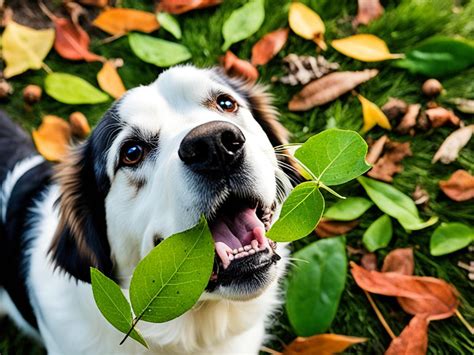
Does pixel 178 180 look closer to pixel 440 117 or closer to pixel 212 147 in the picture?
pixel 212 147

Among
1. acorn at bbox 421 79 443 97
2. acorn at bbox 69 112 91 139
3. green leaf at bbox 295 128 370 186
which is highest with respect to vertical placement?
green leaf at bbox 295 128 370 186

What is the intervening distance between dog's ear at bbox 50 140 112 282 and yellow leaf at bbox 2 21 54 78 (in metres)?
1.68

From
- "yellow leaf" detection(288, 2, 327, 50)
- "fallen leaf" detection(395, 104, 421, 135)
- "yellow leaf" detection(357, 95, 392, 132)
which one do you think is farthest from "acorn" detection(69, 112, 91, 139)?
"fallen leaf" detection(395, 104, 421, 135)

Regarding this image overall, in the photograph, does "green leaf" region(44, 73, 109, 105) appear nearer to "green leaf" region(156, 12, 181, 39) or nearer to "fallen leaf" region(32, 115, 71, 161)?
"fallen leaf" region(32, 115, 71, 161)

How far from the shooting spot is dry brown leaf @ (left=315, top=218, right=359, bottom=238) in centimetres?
301

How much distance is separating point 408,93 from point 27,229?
92.4 inches

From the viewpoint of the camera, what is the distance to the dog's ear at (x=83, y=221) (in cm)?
214

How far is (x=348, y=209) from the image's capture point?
3.03m

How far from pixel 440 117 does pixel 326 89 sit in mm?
691

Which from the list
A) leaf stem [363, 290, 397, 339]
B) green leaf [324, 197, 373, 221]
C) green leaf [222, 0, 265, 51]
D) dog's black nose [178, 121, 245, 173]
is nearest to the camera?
dog's black nose [178, 121, 245, 173]

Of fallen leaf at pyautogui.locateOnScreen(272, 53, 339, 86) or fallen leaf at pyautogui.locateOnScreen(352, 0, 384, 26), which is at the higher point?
fallen leaf at pyautogui.locateOnScreen(352, 0, 384, 26)

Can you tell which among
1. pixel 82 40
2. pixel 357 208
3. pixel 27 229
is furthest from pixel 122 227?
pixel 82 40

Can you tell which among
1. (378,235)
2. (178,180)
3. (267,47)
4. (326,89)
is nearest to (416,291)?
(378,235)

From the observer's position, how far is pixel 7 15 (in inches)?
154
